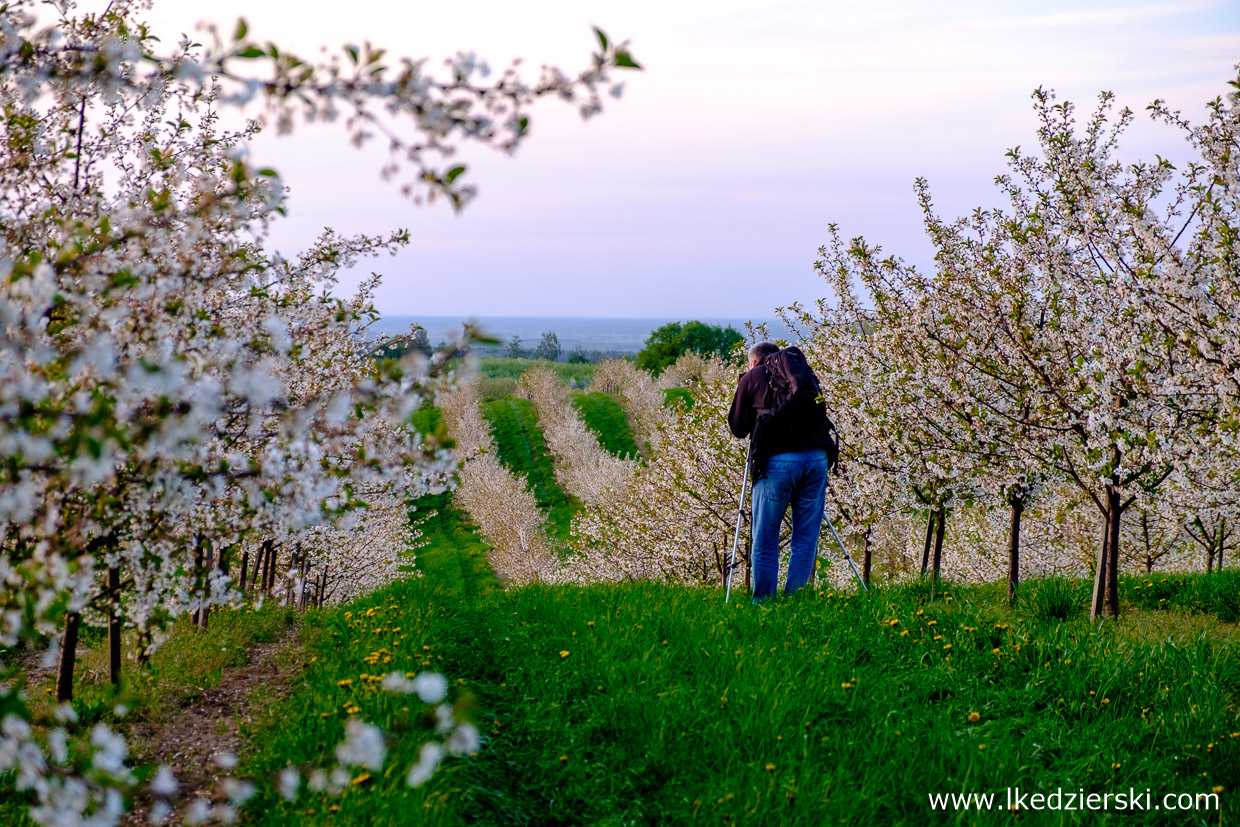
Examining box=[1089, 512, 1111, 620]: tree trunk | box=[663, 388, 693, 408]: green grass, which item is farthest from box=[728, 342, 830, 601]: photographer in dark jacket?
box=[663, 388, 693, 408]: green grass

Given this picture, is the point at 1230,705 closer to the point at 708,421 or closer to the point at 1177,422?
the point at 1177,422

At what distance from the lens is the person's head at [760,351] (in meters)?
7.66

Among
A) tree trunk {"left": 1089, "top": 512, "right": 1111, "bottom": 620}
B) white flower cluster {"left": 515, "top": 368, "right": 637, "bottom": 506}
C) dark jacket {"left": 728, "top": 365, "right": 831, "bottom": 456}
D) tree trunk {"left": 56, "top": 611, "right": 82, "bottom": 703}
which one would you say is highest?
dark jacket {"left": 728, "top": 365, "right": 831, "bottom": 456}

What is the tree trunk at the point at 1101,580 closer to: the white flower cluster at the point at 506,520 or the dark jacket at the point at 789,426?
the dark jacket at the point at 789,426

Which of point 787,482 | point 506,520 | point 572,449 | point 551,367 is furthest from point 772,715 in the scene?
point 551,367

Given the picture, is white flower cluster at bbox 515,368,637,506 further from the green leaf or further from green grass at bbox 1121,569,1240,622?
the green leaf

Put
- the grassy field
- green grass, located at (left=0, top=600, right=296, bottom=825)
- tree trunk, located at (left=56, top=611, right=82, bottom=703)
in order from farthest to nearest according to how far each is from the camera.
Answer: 1. tree trunk, located at (left=56, top=611, right=82, bottom=703)
2. green grass, located at (left=0, top=600, right=296, bottom=825)
3. the grassy field

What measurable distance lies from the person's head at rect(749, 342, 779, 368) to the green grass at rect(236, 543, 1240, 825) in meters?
2.46

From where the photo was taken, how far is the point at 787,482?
7387mm

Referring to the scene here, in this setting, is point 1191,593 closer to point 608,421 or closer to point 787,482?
point 787,482

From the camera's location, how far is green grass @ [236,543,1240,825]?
3906 millimetres

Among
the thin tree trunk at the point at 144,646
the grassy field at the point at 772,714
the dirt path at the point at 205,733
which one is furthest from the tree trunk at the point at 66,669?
the grassy field at the point at 772,714

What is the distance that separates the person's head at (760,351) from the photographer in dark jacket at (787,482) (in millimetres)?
47

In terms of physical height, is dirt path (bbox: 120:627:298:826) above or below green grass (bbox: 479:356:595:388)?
below
